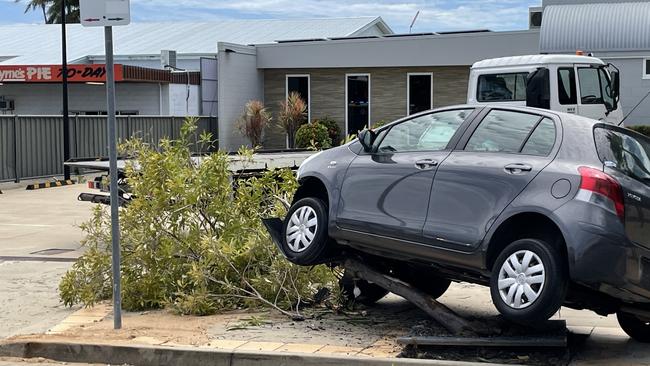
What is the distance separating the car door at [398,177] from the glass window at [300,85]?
27583 millimetres

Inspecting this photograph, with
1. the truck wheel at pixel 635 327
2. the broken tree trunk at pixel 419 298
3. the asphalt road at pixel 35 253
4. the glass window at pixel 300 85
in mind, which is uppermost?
the glass window at pixel 300 85


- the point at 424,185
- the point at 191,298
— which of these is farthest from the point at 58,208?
the point at 424,185

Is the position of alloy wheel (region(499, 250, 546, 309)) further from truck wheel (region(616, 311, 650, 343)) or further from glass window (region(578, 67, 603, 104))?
glass window (region(578, 67, 603, 104))

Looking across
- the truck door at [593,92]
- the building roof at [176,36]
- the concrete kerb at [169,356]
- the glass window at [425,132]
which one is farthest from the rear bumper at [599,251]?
the building roof at [176,36]

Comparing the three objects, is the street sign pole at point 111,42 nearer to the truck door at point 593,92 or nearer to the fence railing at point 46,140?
the truck door at point 593,92

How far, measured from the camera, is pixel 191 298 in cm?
784

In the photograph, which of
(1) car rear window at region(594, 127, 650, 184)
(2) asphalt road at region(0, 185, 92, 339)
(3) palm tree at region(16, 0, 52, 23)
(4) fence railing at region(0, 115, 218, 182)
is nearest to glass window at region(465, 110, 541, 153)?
(1) car rear window at region(594, 127, 650, 184)

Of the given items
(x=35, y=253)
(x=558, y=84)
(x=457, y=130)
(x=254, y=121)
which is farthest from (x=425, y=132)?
(x=254, y=121)

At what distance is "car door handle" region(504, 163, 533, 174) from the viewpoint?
6225 millimetres

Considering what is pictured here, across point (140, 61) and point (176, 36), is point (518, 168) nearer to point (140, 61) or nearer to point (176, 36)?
point (140, 61)

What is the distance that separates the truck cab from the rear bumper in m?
8.65

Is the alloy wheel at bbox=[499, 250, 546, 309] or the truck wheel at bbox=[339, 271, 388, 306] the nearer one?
the alloy wheel at bbox=[499, 250, 546, 309]

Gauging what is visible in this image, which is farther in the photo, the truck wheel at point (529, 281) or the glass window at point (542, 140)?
the glass window at point (542, 140)

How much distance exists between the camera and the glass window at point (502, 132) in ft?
21.7
